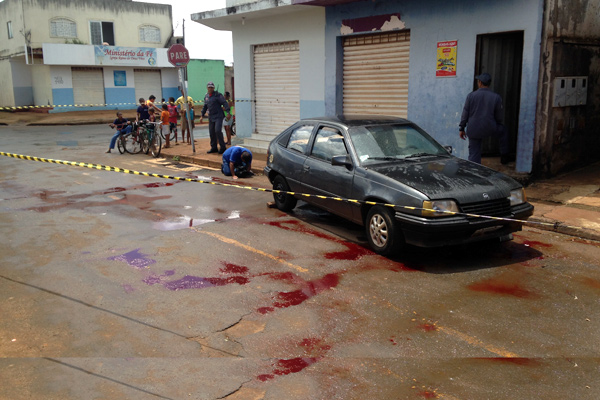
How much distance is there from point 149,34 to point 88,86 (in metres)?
6.22

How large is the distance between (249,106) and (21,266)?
37.6ft

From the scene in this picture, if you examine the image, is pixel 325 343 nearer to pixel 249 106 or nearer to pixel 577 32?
pixel 577 32

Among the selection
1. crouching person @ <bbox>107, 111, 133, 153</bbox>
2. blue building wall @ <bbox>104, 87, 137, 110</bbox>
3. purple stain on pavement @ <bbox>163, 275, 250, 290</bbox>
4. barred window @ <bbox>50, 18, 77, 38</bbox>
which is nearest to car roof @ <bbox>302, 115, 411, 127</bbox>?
purple stain on pavement @ <bbox>163, 275, 250, 290</bbox>

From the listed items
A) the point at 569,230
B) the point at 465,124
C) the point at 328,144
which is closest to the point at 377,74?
the point at 465,124

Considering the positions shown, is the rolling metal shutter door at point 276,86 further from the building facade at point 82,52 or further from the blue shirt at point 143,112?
the building facade at point 82,52

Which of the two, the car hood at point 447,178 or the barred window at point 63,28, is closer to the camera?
the car hood at point 447,178

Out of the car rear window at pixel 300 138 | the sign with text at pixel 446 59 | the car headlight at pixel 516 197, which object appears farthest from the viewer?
the sign with text at pixel 446 59

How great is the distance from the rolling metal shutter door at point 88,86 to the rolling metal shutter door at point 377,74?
2870cm

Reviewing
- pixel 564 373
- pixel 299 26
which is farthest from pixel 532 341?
pixel 299 26

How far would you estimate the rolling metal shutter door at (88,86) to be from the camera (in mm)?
→ 37438

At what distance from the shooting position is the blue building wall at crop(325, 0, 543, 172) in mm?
10023

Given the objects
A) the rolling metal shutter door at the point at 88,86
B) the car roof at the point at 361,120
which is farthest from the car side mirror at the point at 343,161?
the rolling metal shutter door at the point at 88,86

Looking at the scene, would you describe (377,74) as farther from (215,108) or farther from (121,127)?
(121,127)

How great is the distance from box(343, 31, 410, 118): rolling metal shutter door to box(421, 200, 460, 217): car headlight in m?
6.90
